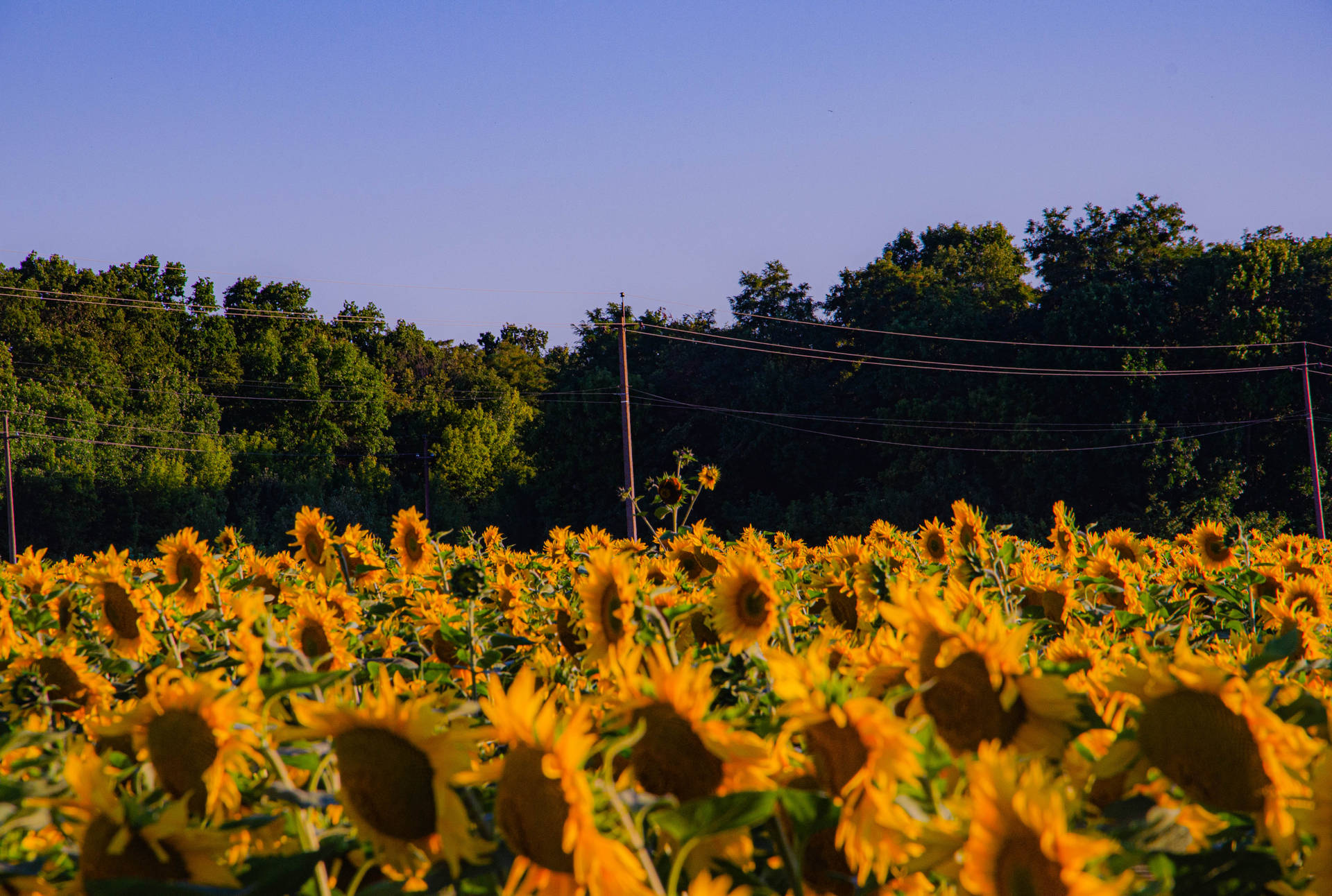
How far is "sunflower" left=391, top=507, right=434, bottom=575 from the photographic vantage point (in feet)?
12.4

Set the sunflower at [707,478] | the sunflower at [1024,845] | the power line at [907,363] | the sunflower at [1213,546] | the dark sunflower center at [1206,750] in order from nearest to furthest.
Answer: the sunflower at [1024,845], the dark sunflower center at [1206,750], the sunflower at [1213,546], the sunflower at [707,478], the power line at [907,363]

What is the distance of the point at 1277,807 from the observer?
3.01 feet

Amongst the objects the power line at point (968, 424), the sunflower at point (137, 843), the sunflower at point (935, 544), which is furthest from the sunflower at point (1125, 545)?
the power line at point (968, 424)

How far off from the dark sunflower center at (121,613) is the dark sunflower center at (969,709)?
215cm

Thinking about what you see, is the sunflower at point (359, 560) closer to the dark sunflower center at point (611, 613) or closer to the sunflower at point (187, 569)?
the sunflower at point (187, 569)

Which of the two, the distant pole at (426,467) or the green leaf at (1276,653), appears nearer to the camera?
the green leaf at (1276,653)

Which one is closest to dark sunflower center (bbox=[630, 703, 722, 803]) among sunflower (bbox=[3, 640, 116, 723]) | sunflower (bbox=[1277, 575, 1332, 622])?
sunflower (bbox=[3, 640, 116, 723])

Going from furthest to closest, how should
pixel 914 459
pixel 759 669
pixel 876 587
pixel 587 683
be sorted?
pixel 914 459, pixel 876 587, pixel 587 683, pixel 759 669

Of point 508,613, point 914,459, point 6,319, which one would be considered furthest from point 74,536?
point 508,613

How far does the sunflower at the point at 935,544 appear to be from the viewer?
12.7 ft

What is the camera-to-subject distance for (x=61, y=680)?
216 cm

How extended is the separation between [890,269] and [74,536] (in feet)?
85.8

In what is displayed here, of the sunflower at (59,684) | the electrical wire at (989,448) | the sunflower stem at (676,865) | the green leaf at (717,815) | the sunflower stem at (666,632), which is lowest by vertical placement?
the sunflower at (59,684)

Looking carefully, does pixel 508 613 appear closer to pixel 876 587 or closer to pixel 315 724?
pixel 876 587
